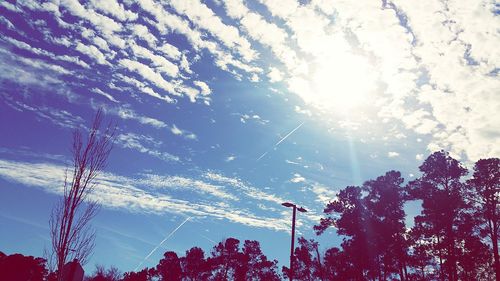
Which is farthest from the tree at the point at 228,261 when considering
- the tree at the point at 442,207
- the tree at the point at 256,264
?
the tree at the point at 442,207

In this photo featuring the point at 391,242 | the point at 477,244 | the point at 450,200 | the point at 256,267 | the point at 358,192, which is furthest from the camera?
the point at 256,267

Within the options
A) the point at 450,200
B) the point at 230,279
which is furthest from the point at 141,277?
the point at 450,200

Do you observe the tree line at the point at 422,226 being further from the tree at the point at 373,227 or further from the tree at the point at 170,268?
the tree at the point at 170,268

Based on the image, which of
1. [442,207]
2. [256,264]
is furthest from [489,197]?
[256,264]

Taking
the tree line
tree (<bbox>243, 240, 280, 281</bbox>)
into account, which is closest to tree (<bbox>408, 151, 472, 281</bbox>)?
the tree line

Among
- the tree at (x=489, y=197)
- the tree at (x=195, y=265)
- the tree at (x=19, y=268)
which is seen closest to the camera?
the tree at (x=489, y=197)

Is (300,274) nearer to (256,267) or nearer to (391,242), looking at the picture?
(256,267)

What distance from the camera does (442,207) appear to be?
24312mm

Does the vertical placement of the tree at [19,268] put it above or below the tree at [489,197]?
below

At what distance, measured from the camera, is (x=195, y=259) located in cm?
5938

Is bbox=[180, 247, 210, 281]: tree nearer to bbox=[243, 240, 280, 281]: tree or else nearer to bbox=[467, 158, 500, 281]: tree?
bbox=[243, 240, 280, 281]: tree

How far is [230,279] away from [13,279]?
29825mm

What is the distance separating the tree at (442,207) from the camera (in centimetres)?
2395

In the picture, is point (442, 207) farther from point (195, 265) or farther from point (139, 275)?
point (139, 275)
